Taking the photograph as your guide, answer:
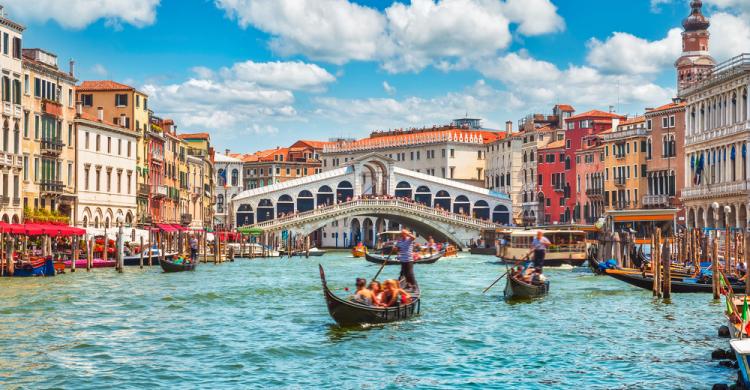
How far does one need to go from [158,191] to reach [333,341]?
3231 cm

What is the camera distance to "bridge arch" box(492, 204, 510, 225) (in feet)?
217

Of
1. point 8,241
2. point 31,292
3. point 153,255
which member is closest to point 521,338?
point 31,292

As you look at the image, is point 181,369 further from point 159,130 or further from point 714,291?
point 159,130

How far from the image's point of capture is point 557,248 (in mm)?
40688

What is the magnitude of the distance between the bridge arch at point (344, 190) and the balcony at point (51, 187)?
30344 mm

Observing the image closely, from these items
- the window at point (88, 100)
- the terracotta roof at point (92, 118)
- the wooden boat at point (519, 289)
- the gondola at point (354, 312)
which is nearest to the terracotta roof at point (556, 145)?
the window at point (88, 100)

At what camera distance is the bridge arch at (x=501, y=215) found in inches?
2606

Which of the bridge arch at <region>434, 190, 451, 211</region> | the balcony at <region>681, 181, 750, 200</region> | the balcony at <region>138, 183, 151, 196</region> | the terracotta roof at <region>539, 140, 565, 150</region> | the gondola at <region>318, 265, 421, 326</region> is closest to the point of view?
the gondola at <region>318, 265, 421, 326</region>

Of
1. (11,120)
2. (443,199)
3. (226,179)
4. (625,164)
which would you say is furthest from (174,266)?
(226,179)

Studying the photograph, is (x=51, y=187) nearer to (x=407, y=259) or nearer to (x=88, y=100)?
(x=88, y=100)

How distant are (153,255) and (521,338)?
73.3 ft

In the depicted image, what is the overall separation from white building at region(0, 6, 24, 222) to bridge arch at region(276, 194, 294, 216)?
105ft

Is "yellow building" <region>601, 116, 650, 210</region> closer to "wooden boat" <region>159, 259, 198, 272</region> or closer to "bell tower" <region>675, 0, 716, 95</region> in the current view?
"bell tower" <region>675, 0, 716, 95</region>

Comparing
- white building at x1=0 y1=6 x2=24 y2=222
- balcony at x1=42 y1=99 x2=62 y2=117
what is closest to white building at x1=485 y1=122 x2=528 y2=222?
balcony at x1=42 y1=99 x2=62 y2=117
